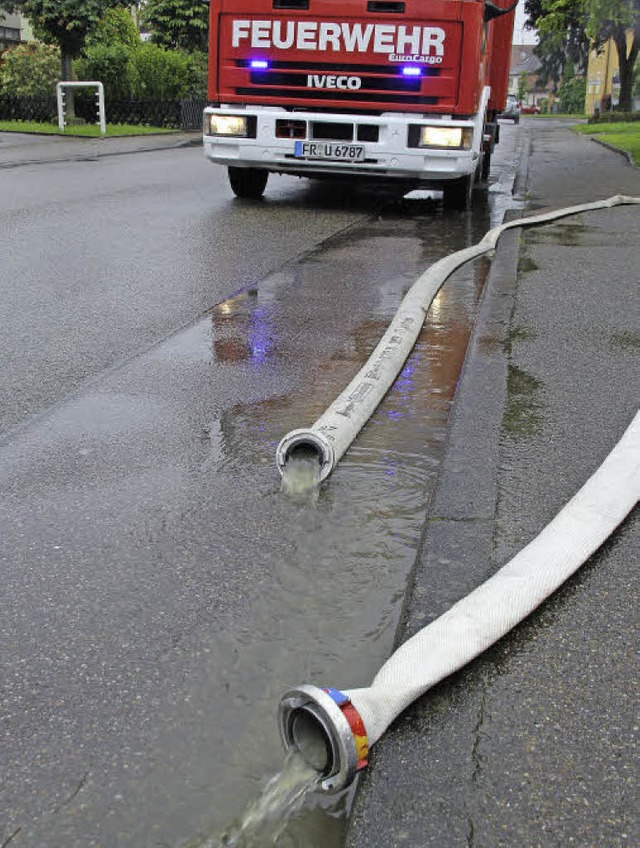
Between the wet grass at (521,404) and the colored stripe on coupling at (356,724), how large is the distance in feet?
7.14

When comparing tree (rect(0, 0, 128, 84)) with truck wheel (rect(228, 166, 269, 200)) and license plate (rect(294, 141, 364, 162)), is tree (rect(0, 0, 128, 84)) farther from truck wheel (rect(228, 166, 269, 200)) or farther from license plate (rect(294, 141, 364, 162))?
license plate (rect(294, 141, 364, 162))

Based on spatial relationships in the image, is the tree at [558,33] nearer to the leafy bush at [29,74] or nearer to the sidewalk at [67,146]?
the sidewalk at [67,146]

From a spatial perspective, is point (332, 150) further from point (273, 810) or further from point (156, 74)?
point (156, 74)

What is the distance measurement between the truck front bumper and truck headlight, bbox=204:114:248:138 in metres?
0.04

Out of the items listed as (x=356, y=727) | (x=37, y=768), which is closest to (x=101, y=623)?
(x=37, y=768)

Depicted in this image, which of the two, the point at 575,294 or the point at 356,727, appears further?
the point at 575,294

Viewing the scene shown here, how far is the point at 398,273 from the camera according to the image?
7473 mm

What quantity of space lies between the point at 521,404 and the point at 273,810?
274cm

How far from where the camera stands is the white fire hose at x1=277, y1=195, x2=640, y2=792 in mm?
1910

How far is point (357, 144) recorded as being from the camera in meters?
10.5

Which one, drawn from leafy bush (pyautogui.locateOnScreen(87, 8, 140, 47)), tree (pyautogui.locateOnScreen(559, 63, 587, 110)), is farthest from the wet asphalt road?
tree (pyautogui.locateOnScreen(559, 63, 587, 110))

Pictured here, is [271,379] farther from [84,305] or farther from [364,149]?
[364,149]

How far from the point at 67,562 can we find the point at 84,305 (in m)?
3.62

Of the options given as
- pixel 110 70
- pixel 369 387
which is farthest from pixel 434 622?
pixel 110 70
